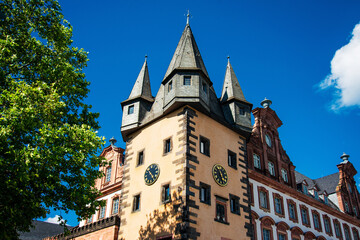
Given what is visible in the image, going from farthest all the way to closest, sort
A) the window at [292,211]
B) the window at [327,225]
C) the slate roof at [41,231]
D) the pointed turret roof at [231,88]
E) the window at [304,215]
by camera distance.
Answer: the slate roof at [41,231] < the window at [327,225] < the window at [304,215] < the window at [292,211] < the pointed turret roof at [231,88]

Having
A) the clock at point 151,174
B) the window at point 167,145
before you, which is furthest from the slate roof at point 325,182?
the clock at point 151,174

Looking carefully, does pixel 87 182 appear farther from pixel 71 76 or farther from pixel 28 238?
pixel 28 238

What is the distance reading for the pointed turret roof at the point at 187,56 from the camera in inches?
1032

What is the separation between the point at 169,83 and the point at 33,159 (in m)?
13.5

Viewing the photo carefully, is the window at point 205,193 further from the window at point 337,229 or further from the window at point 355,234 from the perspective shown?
the window at point 355,234

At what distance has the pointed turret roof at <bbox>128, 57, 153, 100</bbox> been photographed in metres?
28.8

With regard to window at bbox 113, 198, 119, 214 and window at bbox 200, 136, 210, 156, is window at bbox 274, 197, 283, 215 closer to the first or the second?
window at bbox 200, 136, 210, 156

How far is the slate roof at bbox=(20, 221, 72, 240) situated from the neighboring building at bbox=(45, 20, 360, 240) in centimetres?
2114

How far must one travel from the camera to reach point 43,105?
16047 millimetres

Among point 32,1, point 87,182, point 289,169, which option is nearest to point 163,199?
point 87,182

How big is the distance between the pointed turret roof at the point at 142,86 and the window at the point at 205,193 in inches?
392

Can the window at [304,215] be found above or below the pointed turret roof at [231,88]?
below

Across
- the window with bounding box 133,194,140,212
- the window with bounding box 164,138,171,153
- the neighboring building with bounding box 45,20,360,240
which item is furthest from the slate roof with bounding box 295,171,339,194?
the window with bounding box 133,194,140,212

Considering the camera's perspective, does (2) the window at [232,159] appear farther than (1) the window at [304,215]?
No
